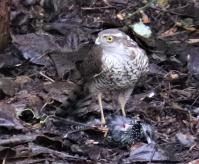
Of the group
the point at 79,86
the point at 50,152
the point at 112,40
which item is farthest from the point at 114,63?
the point at 50,152

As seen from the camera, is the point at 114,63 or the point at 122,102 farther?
the point at 122,102

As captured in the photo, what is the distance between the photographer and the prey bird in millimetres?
6270

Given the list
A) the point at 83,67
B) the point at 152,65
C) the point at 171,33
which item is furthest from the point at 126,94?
the point at 171,33

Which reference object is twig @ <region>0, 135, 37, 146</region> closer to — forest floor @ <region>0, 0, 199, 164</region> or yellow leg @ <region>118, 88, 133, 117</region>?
forest floor @ <region>0, 0, 199, 164</region>

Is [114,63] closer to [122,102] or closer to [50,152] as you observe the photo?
[122,102]

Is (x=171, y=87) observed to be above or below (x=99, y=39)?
below

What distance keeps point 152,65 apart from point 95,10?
1585mm

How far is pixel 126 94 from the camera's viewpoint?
6.77 metres

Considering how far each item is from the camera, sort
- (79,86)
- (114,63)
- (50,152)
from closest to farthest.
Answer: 1. (50,152)
2. (114,63)
3. (79,86)

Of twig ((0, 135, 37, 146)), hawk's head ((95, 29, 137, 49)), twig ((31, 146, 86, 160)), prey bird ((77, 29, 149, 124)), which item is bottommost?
twig ((31, 146, 86, 160))

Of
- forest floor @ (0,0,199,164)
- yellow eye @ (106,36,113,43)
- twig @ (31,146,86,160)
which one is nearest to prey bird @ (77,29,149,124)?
yellow eye @ (106,36,113,43)

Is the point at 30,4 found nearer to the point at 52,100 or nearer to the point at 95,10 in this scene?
the point at 95,10

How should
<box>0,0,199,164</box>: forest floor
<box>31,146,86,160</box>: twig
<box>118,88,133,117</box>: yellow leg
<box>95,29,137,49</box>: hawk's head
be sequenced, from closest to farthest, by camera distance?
<box>31,146,86,160</box>: twig, <box>0,0,199,164</box>: forest floor, <box>95,29,137,49</box>: hawk's head, <box>118,88,133,117</box>: yellow leg

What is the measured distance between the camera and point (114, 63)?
6.25 metres
